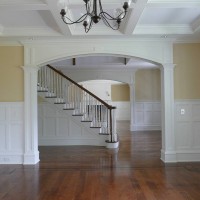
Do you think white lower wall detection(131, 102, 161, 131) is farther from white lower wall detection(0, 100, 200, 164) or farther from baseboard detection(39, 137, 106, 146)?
white lower wall detection(0, 100, 200, 164)

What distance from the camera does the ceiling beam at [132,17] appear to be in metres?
3.72

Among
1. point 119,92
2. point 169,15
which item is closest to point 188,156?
point 169,15

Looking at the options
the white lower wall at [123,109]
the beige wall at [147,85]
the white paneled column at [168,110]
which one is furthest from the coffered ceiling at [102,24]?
the white lower wall at [123,109]

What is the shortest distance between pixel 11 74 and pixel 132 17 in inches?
118

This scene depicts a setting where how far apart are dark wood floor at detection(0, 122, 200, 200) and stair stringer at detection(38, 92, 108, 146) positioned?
1168 millimetres

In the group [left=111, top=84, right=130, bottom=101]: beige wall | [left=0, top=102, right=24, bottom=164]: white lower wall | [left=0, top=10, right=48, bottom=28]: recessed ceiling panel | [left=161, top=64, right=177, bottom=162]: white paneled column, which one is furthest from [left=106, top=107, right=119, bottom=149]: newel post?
[left=111, top=84, right=130, bottom=101]: beige wall

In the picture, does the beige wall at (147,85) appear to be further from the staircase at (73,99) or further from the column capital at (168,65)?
the column capital at (168,65)

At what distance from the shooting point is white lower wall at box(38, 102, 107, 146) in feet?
25.4

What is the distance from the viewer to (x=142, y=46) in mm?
5605

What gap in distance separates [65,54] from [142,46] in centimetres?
173

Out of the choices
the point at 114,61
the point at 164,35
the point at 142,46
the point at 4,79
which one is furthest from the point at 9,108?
the point at 114,61

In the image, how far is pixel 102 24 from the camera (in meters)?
4.96

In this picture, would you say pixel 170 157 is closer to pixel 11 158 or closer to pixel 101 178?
pixel 101 178

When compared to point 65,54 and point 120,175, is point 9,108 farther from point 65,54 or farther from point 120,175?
point 120,175
